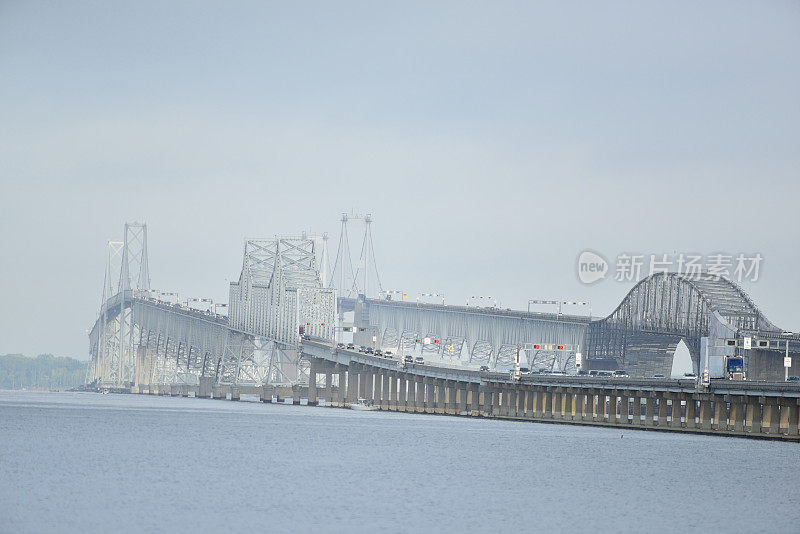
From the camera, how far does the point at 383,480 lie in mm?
80812

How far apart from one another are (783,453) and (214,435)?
155 feet

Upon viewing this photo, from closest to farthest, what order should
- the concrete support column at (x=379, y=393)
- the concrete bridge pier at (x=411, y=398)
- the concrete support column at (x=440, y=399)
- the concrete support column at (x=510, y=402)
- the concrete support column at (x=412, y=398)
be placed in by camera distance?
the concrete support column at (x=510, y=402), the concrete support column at (x=440, y=399), the concrete support column at (x=412, y=398), the concrete bridge pier at (x=411, y=398), the concrete support column at (x=379, y=393)

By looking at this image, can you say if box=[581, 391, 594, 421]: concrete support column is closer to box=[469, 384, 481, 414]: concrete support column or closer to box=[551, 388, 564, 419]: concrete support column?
box=[551, 388, 564, 419]: concrete support column

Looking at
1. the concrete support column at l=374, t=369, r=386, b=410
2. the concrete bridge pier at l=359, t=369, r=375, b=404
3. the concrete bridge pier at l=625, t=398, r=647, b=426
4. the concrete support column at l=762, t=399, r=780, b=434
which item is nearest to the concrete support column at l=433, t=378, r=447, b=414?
the concrete support column at l=374, t=369, r=386, b=410

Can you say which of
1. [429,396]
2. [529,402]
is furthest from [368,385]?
[529,402]

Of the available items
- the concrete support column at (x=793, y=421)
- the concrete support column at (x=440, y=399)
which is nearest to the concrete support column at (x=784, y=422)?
the concrete support column at (x=793, y=421)

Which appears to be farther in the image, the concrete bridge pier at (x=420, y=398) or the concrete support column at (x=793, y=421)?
the concrete bridge pier at (x=420, y=398)

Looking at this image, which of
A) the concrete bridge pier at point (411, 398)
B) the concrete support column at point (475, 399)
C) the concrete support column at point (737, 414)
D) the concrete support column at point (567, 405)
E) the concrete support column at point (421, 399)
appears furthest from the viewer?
the concrete bridge pier at point (411, 398)

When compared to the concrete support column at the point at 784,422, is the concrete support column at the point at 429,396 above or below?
below

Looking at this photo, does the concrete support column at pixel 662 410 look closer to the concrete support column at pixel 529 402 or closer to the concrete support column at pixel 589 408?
the concrete support column at pixel 589 408

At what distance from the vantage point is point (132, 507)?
2574 inches

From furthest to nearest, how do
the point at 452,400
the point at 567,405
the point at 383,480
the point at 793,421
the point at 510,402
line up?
the point at 452,400
the point at 510,402
the point at 567,405
the point at 793,421
the point at 383,480

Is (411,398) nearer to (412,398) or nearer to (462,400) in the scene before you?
(412,398)

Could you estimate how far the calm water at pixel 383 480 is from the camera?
63.9 m
